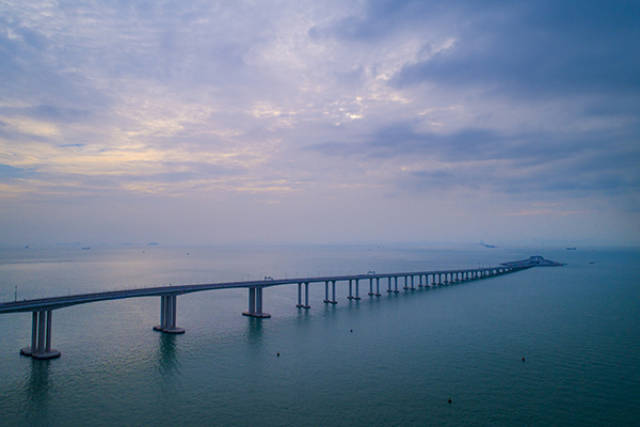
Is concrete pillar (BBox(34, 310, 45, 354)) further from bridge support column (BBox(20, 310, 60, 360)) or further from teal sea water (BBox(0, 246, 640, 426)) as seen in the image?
teal sea water (BBox(0, 246, 640, 426))

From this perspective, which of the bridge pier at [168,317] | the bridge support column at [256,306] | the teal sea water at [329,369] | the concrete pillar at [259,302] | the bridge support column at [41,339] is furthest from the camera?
the concrete pillar at [259,302]

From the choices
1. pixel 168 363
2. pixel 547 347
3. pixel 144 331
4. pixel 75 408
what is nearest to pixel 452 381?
pixel 547 347

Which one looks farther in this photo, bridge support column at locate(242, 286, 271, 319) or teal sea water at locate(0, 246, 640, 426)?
bridge support column at locate(242, 286, 271, 319)

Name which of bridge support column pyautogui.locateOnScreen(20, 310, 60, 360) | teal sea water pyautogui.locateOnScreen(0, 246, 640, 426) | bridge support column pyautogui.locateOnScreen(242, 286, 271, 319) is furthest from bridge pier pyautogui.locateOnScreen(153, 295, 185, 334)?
bridge support column pyautogui.locateOnScreen(242, 286, 271, 319)

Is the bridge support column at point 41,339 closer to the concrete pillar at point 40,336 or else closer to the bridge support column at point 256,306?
the concrete pillar at point 40,336

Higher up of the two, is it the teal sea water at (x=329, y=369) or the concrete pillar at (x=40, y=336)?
the concrete pillar at (x=40, y=336)

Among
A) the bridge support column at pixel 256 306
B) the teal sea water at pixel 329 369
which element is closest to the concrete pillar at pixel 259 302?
the bridge support column at pixel 256 306

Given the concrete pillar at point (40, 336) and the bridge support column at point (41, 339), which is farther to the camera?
the concrete pillar at point (40, 336)

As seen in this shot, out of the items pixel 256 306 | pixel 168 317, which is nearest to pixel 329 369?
pixel 168 317
